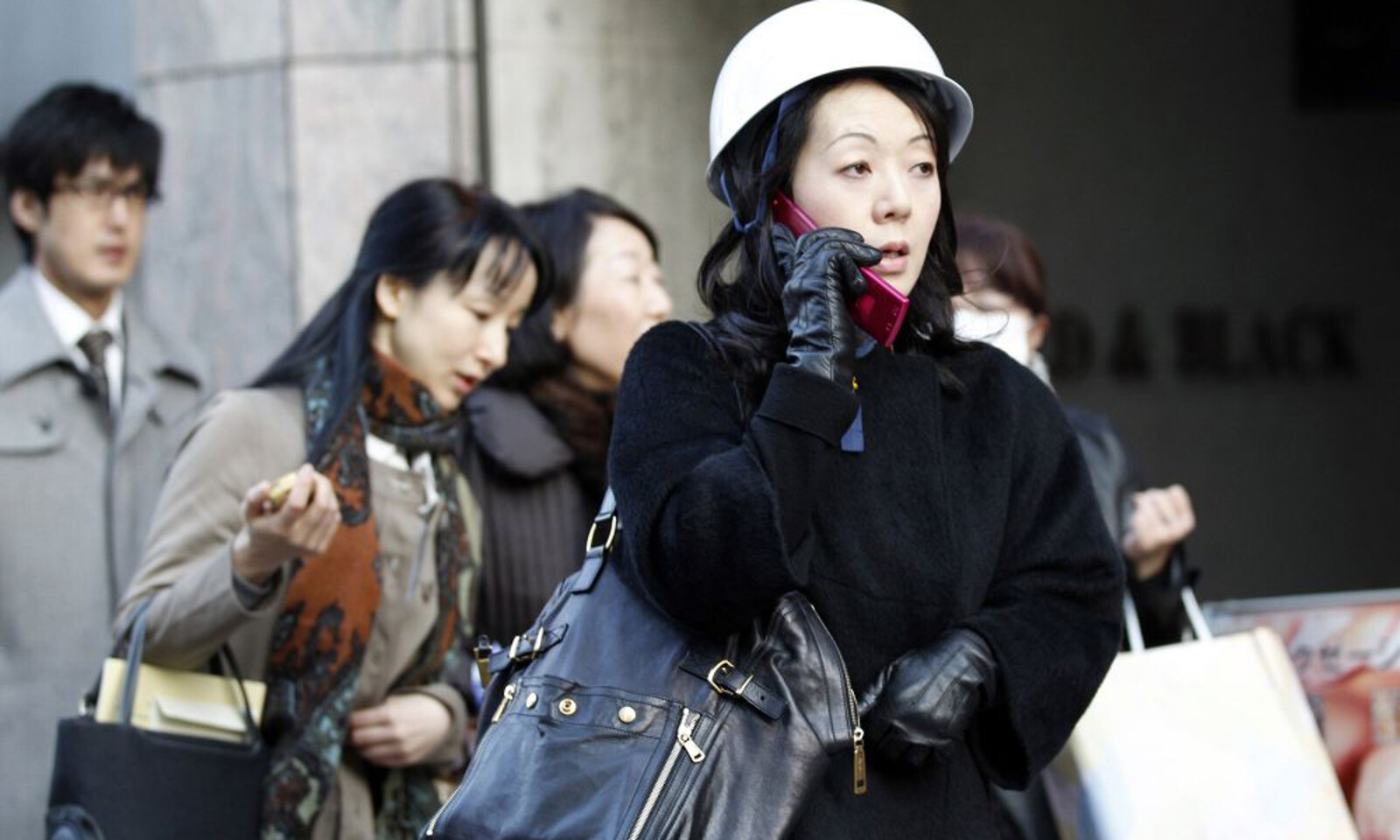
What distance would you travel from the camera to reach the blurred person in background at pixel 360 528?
3793mm

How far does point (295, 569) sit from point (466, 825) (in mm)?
1424

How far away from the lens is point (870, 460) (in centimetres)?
284

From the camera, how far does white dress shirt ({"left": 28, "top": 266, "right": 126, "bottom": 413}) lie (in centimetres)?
537

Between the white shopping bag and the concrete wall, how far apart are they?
5841mm

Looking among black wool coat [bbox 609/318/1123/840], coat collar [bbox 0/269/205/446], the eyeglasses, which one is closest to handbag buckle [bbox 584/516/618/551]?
black wool coat [bbox 609/318/1123/840]

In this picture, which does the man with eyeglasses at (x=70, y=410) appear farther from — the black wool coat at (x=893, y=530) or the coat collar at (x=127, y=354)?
the black wool coat at (x=893, y=530)

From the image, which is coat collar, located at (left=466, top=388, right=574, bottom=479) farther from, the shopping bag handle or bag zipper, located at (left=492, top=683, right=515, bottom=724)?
bag zipper, located at (left=492, top=683, right=515, bottom=724)

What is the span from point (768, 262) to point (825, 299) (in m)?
0.23

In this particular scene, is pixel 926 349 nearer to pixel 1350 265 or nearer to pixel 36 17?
pixel 36 17

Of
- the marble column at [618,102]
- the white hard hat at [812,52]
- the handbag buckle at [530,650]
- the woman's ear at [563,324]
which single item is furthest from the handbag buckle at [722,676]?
the marble column at [618,102]

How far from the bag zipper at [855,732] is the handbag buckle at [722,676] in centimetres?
13

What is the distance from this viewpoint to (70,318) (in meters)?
5.43

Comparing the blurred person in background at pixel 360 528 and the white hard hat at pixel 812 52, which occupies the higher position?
the white hard hat at pixel 812 52

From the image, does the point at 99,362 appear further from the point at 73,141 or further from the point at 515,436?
the point at 515,436
